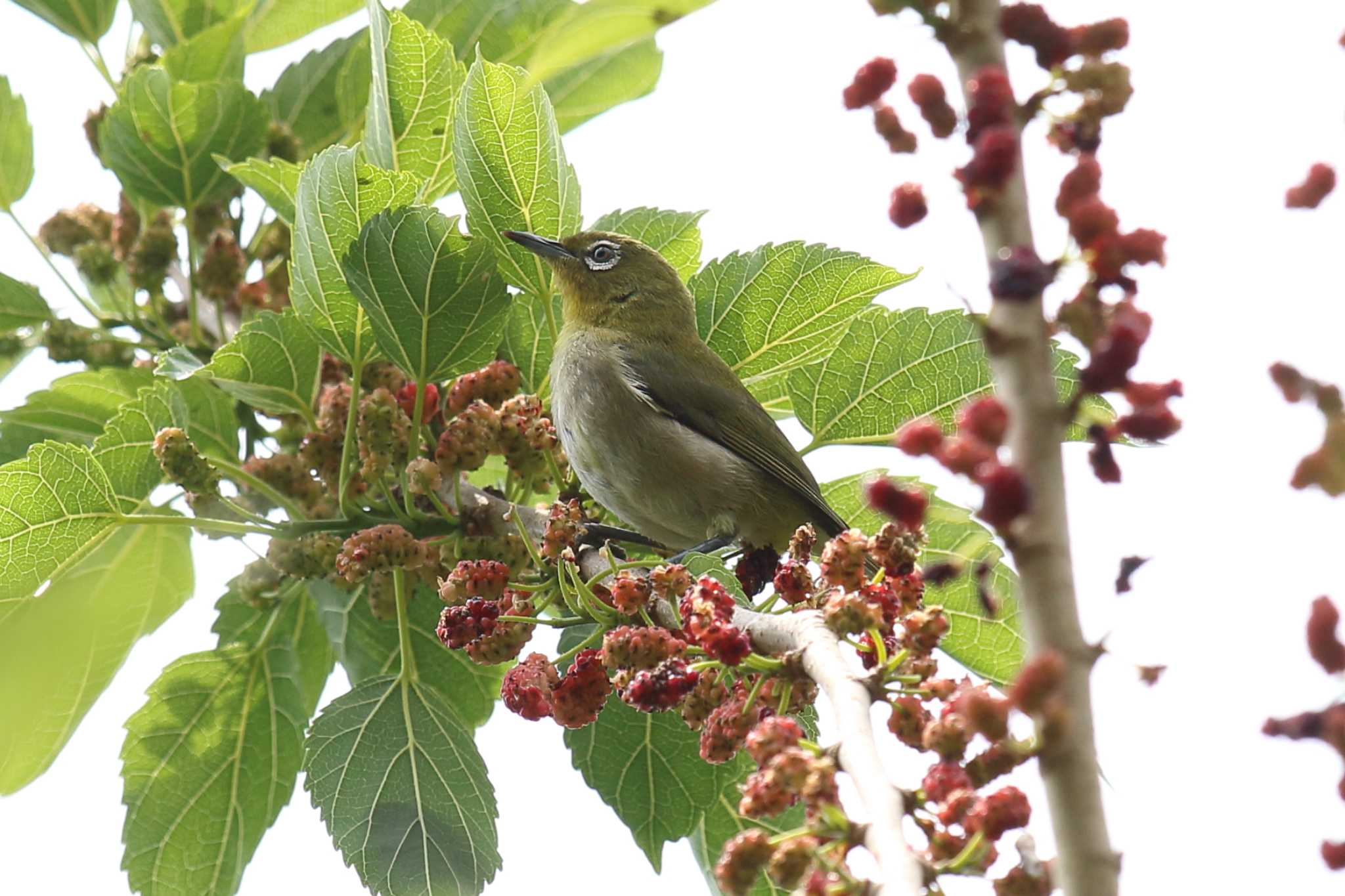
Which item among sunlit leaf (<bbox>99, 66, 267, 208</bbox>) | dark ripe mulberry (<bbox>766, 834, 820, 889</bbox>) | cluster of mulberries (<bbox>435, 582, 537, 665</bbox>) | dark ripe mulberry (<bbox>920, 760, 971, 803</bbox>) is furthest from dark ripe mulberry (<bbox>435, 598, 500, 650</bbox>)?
sunlit leaf (<bbox>99, 66, 267, 208</bbox>)

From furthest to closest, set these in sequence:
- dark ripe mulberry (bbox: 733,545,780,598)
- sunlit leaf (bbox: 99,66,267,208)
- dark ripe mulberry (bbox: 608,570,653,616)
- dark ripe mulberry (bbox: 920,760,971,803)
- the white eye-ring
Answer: the white eye-ring → sunlit leaf (bbox: 99,66,267,208) → dark ripe mulberry (bbox: 733,545,780,598) → dark ripe mulberry (bbox: 608,570,653,616) → dark ripe mulberry (bbox: 920,760,971,803)

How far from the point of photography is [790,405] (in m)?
4.70

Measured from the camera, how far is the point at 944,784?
5.79ft

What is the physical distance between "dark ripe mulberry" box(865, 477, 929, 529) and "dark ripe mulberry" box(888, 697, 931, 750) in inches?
20.0

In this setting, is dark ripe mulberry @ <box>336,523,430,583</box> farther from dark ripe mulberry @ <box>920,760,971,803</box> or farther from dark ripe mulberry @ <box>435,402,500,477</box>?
dark ripe mulberry @ <box>920,760,971,803</box>

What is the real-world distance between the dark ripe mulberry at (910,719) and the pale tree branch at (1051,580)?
28.5 inches

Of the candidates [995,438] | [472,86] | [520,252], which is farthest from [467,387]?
[995,438]

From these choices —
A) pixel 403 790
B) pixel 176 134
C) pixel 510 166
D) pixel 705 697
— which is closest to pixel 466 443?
pixel 510 166

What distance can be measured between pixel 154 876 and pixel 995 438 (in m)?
3.42

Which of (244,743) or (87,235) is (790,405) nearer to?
(244,743)

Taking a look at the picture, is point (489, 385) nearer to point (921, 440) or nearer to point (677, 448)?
point (677, 448)

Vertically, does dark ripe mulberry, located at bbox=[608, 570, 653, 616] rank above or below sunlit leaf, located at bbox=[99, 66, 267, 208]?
below

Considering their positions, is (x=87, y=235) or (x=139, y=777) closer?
(x=139, y=777)

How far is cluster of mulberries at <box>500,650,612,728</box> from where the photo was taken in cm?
288
